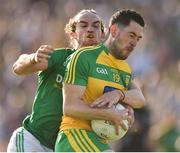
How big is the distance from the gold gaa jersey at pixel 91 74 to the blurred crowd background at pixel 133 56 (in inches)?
182

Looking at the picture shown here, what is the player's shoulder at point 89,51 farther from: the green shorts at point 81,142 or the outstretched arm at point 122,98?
the green shorts at point 81,142

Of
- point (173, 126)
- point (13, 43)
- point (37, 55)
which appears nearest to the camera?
point (37, 55)

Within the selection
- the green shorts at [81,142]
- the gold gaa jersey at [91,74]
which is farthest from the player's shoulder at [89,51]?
the green shorts at [81,142]

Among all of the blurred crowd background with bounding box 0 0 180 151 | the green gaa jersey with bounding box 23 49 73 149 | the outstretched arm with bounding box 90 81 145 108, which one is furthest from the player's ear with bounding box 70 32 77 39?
the blurred crowd background with bounding box 0 0 180 151

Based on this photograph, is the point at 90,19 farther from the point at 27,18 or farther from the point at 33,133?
the point at 27,18

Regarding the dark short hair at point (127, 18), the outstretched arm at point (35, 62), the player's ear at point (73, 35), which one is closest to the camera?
the dark short hair at point (127, 18)

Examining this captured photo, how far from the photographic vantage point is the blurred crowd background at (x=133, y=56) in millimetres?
10508

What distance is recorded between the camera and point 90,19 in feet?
21.7

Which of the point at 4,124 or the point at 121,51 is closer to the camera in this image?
the point at 121,51

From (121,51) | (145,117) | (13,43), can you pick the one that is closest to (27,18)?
(13,43)

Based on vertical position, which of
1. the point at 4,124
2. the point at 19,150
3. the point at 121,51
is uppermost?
the point at 121,51

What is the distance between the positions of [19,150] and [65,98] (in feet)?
4.02

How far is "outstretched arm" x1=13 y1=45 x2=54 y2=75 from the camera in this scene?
237 inches

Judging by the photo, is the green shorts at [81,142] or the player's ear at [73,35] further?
the player's ear at [73,35]
